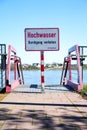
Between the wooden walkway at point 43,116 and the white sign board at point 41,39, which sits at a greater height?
the white sign board at point 41,39

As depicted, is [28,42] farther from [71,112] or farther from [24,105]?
[71,112]

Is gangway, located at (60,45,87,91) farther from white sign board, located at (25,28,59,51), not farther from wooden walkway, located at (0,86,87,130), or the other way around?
wooden walkway, located at (0,86,87,130)

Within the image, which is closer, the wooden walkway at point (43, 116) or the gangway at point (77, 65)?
the wooden walkway at point (43, 116)

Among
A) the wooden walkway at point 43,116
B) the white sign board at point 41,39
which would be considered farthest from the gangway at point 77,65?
the wooden walkway at point 43,116

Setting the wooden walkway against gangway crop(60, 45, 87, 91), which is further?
gangway crop(60, 45, 87, 91)

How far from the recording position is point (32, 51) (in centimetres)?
1544

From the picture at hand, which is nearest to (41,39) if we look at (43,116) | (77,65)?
(77,65)

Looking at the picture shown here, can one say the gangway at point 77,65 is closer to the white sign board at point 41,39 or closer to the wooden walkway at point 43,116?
the white sign board at point 41,39

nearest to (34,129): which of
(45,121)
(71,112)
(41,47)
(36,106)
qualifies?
(45,121)

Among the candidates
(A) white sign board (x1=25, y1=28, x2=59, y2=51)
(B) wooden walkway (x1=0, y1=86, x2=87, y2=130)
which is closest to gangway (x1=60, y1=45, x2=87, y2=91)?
(A) white sign board (x1=25, y1=28, x2=59, y2=51)

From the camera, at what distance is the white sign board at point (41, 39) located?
1512cm

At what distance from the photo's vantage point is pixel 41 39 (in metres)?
15.3

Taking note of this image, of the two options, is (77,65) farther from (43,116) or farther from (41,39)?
(43,116)

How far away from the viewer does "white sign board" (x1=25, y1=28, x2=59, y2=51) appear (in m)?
15.1
